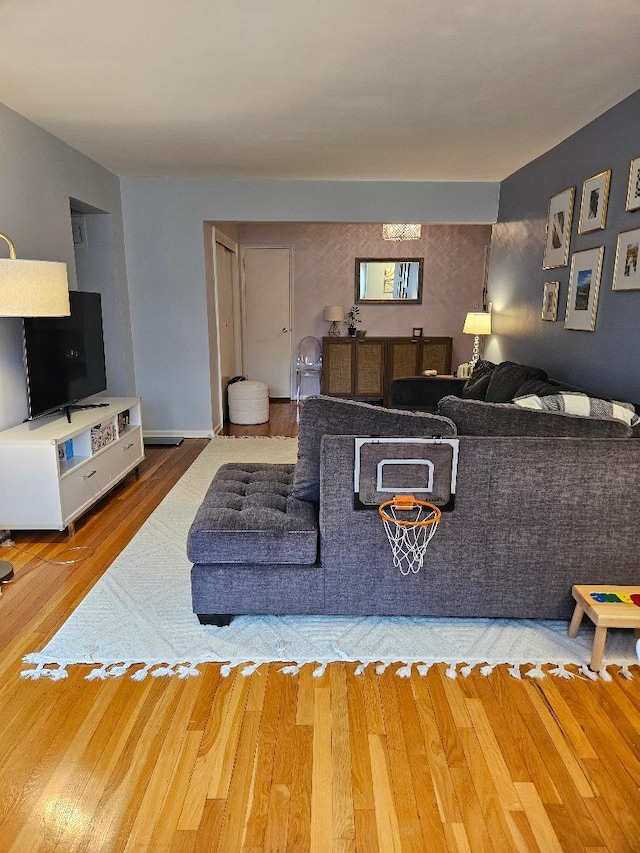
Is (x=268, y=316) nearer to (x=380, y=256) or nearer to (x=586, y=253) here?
(x=380, y=256)

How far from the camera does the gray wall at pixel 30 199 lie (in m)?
3.11

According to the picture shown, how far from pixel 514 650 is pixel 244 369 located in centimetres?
589

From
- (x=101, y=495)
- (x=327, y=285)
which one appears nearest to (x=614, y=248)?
(x=101, y=495)

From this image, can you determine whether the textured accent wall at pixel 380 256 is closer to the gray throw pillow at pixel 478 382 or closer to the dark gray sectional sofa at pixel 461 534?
the gray throw pillow at pixel 478 382

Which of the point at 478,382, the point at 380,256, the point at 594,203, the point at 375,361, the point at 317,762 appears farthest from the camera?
the point at 380,256

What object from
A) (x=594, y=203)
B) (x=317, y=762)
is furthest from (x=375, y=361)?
(x=317, y=762)

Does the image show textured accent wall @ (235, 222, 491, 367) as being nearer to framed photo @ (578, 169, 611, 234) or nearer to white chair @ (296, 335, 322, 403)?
white chair @ (296, 335, 322, 403)

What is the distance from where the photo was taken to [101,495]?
349cm

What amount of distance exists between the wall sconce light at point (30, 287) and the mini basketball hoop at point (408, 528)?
1.93 metres

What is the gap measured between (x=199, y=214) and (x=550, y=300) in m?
3.21

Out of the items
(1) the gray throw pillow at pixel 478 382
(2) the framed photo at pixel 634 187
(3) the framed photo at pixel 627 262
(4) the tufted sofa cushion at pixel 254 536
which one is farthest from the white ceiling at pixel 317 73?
(4) the tufted sofa cushion at pixel 254 536

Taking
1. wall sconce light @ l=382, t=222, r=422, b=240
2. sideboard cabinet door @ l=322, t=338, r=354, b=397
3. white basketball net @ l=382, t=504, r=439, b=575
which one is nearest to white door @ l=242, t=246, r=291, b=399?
sideboard cabinet door @ l=322, t=338, r=354, b=397

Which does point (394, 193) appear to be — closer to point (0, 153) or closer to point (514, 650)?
point (0, 153)

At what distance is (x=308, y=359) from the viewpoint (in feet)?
24.3
